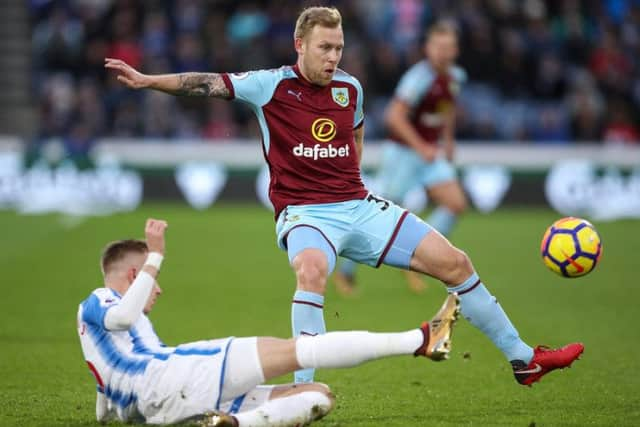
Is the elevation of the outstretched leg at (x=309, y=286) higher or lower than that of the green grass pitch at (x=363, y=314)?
higher

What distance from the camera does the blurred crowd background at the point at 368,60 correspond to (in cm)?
1984

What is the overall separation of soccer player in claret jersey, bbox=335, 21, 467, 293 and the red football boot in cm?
496

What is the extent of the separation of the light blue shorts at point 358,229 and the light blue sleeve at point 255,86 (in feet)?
2.18

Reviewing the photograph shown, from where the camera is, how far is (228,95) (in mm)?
6242

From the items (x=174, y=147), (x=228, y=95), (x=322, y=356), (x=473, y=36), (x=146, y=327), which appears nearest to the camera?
(x=322, y=356)

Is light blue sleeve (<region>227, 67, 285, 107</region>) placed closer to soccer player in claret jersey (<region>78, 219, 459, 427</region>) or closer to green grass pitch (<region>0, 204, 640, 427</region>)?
soccer player in claret jersey (<region>78, 219, 459, 427</region>)

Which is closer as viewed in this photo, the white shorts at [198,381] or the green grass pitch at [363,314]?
the white shorts at [198,381]

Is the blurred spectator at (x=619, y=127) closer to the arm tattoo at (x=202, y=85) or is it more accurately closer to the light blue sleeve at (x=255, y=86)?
the light blue sleeve at (x=255, y=86)

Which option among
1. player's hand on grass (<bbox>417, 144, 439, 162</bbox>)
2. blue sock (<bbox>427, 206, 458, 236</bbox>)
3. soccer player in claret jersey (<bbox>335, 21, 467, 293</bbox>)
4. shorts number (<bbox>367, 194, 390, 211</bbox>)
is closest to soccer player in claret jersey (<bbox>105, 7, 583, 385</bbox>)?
shorts number (<bbox>367, 194, 390, 211</bbox>)

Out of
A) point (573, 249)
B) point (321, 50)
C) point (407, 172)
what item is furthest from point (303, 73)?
point (407, 172)

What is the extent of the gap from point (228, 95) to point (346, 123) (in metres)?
0.72

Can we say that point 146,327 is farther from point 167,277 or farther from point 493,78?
point 493,78

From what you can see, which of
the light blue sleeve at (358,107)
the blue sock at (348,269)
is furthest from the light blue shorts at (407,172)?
the light blue sleeve at (358,107)

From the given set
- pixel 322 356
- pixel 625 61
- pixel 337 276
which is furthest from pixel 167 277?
pixel 625 61
